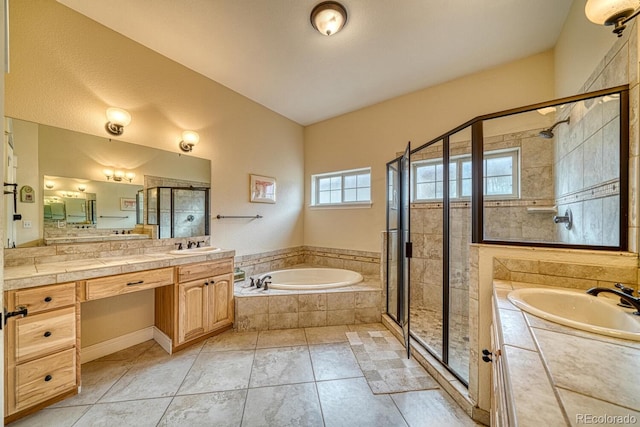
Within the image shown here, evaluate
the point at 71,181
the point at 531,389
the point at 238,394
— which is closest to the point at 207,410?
the point at 238,394

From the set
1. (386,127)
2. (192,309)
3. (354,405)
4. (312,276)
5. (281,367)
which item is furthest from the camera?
(312,276)

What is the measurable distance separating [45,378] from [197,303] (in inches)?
37.4

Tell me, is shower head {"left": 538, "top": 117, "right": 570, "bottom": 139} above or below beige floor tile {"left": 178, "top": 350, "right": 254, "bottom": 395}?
above

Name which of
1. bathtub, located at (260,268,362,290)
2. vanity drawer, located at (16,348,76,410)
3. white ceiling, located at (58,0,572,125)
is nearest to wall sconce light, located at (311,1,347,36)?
white ceiling, located at (58,0,572,125)

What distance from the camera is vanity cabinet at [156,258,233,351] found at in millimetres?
2078

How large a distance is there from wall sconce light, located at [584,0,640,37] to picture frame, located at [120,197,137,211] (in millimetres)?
3329

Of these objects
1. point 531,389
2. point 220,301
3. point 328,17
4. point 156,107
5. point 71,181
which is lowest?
point 220,301

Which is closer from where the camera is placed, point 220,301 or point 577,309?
point 577,309

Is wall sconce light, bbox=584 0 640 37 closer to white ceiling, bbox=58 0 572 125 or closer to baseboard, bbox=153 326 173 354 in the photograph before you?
white ceiling, bbox=58 0 572 125

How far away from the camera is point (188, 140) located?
2.56 m

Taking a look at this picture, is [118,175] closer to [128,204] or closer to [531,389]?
[128,204]

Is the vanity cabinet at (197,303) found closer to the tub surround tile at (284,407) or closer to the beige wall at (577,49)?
the tub surround tile at (284,407)

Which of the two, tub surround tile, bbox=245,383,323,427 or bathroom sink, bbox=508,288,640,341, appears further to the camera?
tub surround tile, bbox=245,383,323,427

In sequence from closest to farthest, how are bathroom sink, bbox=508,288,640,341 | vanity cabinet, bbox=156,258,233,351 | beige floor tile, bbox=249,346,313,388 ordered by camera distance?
bathroom sink, bbox=508,288,640,341 → beige floor tile, bbox=249,346,313,388 → vanity cabinet, bbox=156,258,233,351
